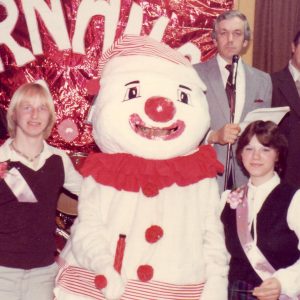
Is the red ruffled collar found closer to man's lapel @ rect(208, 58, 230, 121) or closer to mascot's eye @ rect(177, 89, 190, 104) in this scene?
mascot's eye @ rect(177, 89, 190, 104)

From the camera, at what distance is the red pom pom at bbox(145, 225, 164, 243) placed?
2.02m

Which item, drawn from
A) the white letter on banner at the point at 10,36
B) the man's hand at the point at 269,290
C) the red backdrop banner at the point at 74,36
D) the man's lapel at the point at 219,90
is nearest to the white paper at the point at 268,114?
the man's lapel at the point at 219,90

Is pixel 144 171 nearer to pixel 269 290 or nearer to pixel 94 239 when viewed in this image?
pixel 94 239

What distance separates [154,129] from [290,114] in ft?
4.39

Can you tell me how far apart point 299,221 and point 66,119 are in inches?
87.5

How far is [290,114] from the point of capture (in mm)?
3246

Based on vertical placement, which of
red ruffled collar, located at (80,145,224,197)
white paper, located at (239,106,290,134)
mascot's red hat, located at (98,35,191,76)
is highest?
mascot's red hat, located at (98,35,191,76)

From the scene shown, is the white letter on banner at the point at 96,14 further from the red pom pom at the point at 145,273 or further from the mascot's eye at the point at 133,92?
the red pom pom at the point at 145,273

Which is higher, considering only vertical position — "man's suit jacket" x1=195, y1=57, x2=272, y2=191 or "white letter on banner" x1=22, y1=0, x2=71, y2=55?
"white letter on banner" x1=22, y1=0, x2=71, y2=55

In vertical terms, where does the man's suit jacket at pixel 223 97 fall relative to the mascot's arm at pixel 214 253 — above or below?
above

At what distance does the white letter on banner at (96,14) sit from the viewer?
12.6 feet

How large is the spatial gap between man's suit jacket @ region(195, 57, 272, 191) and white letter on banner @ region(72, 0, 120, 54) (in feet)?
3.36

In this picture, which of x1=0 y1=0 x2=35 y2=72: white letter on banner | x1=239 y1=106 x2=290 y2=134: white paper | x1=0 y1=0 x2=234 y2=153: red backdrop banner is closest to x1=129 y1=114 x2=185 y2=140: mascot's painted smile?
x1=239 y1=106 x2=290 y2=134: white paper

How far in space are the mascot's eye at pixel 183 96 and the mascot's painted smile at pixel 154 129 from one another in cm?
10
